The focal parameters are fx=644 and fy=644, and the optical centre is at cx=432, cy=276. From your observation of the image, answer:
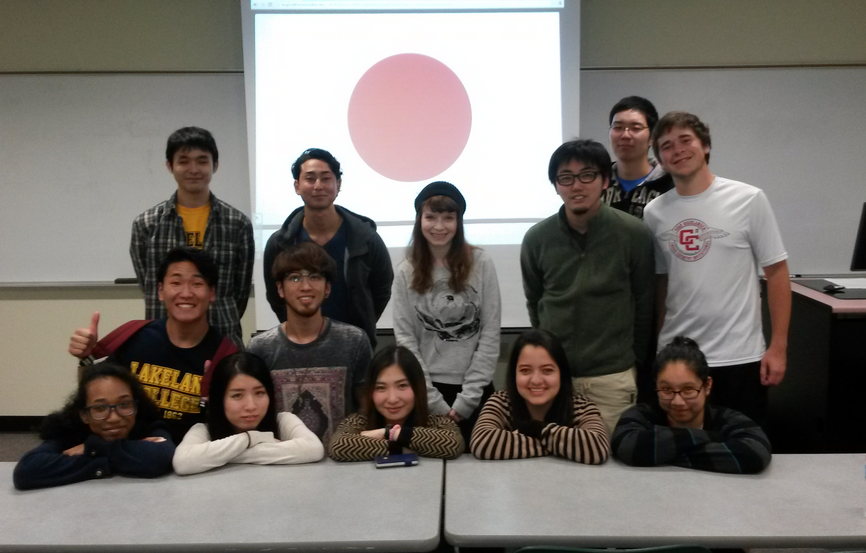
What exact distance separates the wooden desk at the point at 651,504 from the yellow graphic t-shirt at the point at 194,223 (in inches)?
53.1

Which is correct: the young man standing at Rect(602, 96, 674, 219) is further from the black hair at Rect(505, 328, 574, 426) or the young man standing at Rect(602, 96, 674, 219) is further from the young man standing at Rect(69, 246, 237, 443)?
the young man standing at Rect(69, 246, 237, 443)

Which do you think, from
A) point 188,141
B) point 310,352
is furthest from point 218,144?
point 310,352

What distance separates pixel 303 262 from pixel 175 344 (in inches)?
19.1

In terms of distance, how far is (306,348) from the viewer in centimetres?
209

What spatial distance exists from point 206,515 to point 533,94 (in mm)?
2681

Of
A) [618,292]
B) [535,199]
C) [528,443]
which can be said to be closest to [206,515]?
[528,443]

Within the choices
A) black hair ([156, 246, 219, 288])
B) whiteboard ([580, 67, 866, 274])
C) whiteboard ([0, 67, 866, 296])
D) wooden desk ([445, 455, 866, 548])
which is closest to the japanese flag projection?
whiteboard ([0, 67, 866, 296])

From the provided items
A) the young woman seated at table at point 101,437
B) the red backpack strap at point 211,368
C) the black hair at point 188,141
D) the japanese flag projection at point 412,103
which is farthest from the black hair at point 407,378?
the japanese flag projection at point 412,103

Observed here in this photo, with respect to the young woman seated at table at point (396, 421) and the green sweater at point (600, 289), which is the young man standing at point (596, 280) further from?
the young woman seated at table at point (396, 421)

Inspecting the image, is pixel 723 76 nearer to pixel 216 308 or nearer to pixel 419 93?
pixel 419 93

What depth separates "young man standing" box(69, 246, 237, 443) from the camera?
2.00m

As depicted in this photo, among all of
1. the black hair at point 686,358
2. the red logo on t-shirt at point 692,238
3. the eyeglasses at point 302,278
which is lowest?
the black hair at point 686,358

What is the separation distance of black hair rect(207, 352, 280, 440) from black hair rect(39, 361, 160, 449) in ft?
0.62

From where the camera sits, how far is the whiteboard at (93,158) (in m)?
3.71
